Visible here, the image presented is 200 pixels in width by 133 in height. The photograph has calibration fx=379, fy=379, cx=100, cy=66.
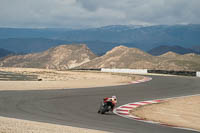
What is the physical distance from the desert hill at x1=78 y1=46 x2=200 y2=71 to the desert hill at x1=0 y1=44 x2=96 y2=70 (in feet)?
59.7

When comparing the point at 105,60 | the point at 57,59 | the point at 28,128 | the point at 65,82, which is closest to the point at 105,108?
the point at 28,128

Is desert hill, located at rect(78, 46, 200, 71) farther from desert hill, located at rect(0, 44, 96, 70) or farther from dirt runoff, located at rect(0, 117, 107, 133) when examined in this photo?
dirt runoff, located at rect(0, 117, 107, 133)

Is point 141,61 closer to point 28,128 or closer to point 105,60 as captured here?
point 105,60

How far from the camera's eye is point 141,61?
4491 inches

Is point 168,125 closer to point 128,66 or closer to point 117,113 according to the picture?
point 117,113

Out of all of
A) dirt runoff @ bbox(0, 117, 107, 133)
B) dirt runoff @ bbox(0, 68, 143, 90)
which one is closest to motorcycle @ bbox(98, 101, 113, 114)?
dirt runoff @ bbox(0, 117, 107, 133)

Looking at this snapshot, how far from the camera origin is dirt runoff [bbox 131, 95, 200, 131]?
48.2 feet

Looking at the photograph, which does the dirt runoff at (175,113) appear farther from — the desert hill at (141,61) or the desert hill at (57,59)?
the desert hill at (57,59)

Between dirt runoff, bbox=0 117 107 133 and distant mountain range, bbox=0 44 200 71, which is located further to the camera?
distant mountain range, bbox=0 44 200 71

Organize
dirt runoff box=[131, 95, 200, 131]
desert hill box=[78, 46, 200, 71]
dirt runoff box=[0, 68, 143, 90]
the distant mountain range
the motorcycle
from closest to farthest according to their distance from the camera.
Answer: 1. dirt runoff box=[131, 95, 200, 131]
2. the motorcycle
3. dirt runoff box=[0, 68, 143, 90]
4. desert hill box=[78, 46, 200, 71]
5. the distant mountain range

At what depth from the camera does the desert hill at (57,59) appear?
154 meters

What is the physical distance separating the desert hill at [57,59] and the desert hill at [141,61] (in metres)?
18.2

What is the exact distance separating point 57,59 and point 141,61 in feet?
193

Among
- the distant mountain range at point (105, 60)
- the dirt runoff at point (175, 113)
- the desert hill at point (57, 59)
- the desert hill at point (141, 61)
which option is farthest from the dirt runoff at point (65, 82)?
the desert hill at point (57, 59)
